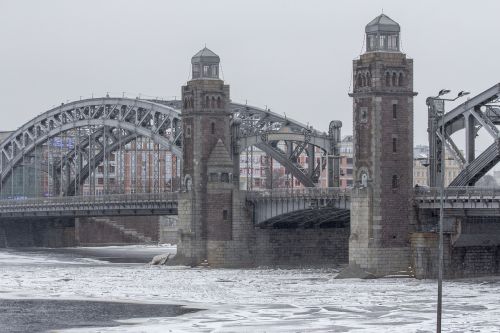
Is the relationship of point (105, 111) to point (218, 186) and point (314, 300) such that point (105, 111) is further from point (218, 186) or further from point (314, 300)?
point (314, 300)

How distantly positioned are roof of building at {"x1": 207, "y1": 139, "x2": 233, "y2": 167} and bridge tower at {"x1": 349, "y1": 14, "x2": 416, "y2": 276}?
2440cm

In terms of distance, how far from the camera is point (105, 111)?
193000 mm

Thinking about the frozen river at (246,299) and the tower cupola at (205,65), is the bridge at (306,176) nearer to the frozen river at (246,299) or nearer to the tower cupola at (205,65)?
the tower cupola at (205,65)

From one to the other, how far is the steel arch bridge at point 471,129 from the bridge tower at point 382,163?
3625 mm

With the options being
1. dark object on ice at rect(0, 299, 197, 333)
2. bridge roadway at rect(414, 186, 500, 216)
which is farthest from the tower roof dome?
dark object on ice at rect(0, 299, 197, 333)

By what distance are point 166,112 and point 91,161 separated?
997 inches

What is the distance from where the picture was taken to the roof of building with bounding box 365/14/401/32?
130m

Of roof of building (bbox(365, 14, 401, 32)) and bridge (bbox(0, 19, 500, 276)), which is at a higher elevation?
roof of building (bbox(365, 14, 401, 32))

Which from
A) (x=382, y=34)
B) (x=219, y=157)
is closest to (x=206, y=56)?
(x=219, y=157)

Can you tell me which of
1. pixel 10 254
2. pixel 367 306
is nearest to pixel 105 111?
pixel 10 254

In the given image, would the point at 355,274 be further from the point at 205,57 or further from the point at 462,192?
the point at 205,57

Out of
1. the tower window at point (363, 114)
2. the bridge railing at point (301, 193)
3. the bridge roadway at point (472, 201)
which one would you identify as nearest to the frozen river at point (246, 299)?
Answer: the bridge roadway at point (472, 201)

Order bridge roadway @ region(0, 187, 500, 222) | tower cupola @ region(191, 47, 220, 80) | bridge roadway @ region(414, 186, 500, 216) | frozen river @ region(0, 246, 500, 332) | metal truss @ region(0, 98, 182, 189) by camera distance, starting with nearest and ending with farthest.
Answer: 1. frozen river @ region(0, 246, 500, 332)
2. bridge roadway @ region(414, 186, 500, 216)
3. bridge roadway @ region(0, 187, 500, 222)
4. tower cupola @ region(191, 47, 220, 80)
5. metal truss @ region(0, 98, 182, 189)

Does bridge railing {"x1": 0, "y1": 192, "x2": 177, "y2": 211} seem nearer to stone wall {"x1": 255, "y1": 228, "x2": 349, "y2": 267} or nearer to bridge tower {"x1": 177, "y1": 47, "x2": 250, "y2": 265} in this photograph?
bridge tower {"x1": 177, "y1": 47, "x2": 250, "y2": 265}
